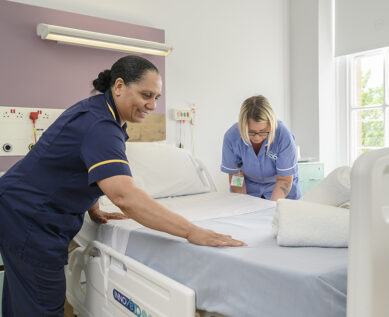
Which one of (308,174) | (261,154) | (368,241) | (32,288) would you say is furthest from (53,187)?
(308,174)

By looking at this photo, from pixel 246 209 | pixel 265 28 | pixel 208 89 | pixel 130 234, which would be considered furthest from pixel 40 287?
pixel 265 28

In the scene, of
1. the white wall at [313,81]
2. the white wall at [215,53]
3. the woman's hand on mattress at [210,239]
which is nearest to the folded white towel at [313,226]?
the woman's hand on mattress at [210,239]

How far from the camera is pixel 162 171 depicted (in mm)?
2340

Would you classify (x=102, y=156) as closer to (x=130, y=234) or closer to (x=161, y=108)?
(x=130, y=234)

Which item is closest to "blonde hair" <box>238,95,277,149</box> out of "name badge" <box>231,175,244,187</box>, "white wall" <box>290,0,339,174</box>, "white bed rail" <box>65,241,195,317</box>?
"name badge" <box>231,175,244,187</box>

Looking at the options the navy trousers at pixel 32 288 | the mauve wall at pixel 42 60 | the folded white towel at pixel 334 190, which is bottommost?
the navy trousers at pixel 32 288

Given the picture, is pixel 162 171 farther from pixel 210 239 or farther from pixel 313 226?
pixel 313 226

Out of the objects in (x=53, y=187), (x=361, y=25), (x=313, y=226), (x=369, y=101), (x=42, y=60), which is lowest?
(x=313, y=226)

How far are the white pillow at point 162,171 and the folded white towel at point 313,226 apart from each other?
3.94 feet

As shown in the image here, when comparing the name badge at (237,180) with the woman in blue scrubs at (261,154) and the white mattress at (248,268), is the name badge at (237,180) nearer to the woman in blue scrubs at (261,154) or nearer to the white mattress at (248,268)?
the woman in blue scrubs at (261,154)

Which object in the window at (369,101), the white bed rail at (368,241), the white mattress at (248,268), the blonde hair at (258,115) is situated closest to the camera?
the white bed rail at (368,241)

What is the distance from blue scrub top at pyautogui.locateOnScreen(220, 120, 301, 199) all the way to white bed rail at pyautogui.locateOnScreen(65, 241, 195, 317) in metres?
1.17

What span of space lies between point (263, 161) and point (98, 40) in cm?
141

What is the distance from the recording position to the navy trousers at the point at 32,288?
4.67 ft
